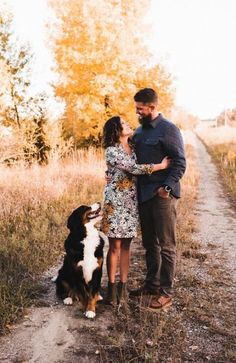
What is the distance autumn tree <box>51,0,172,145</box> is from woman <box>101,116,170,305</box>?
10405 millimetres

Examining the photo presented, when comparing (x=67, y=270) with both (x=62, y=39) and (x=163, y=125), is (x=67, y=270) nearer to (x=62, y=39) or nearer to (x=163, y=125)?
(x=163, y=125)

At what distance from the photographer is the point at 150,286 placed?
454cm

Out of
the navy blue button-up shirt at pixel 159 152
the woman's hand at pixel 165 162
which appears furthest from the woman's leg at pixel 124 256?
the woman's hand at pixel 165 162

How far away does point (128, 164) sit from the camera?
401cm

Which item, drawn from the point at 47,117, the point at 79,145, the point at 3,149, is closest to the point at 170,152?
the point at 3,149

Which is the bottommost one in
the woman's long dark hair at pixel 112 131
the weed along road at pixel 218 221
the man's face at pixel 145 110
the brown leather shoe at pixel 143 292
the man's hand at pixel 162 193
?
the weed along road at pixel 218 221

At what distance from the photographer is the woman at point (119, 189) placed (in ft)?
13.2

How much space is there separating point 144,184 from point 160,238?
59 cm

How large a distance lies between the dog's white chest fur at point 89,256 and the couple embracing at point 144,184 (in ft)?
0.66

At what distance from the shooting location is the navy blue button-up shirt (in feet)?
13.1

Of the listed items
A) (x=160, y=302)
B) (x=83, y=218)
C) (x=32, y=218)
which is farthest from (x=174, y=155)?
(x=32, y=218)

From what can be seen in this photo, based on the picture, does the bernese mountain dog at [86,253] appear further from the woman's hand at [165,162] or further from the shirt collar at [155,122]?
the shirt collar at [155,122]

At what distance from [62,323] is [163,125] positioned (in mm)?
2184

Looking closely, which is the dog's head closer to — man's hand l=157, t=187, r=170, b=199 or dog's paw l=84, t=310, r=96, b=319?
man's hand l=157, t=187, r=170, b=199
